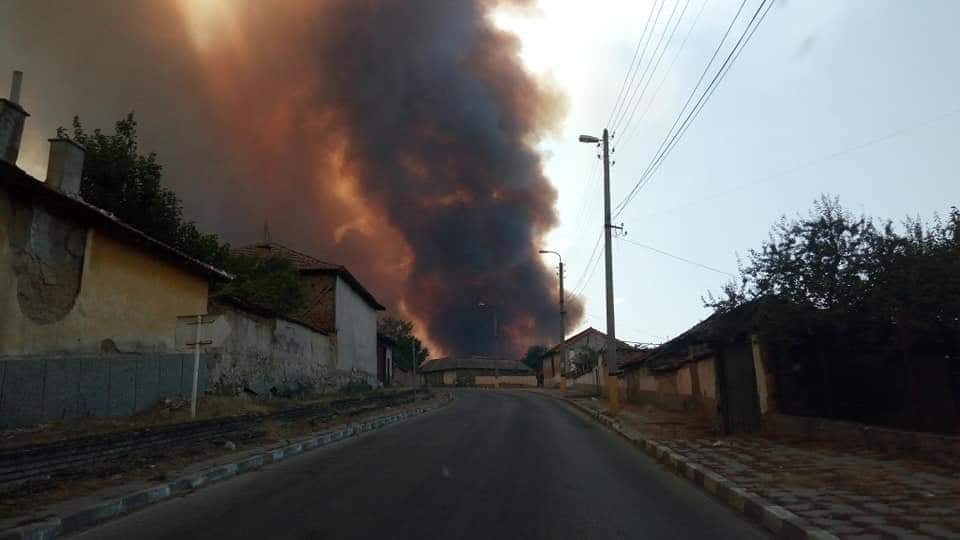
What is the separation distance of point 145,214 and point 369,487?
72.9ft

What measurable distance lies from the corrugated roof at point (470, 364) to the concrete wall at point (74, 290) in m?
78.5

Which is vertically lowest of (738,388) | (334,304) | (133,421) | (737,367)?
(133,421)

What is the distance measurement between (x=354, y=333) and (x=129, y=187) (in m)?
19.2

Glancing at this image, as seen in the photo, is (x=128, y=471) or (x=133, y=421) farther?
(x=133, y=421)

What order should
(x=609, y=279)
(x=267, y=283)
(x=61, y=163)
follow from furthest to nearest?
(x=267, y=283) < (x=609, y=279) < (x=61, y=163)

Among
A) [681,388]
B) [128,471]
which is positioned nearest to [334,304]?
[681,388]

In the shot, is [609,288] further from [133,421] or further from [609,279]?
[133,421]

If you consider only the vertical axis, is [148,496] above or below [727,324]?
below

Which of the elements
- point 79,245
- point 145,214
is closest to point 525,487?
point 79,245

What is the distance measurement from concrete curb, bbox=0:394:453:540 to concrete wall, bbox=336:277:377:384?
24.8 meters

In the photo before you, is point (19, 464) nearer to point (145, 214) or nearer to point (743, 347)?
point (743, 347)

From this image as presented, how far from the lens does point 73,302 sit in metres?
14.5

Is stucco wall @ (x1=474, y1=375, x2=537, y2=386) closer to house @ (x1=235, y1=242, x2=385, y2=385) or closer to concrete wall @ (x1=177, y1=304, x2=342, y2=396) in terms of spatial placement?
house @ (x1=235, y1=242, x2=385, y2=385)

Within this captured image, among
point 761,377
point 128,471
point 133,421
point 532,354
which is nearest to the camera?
point 128,471
